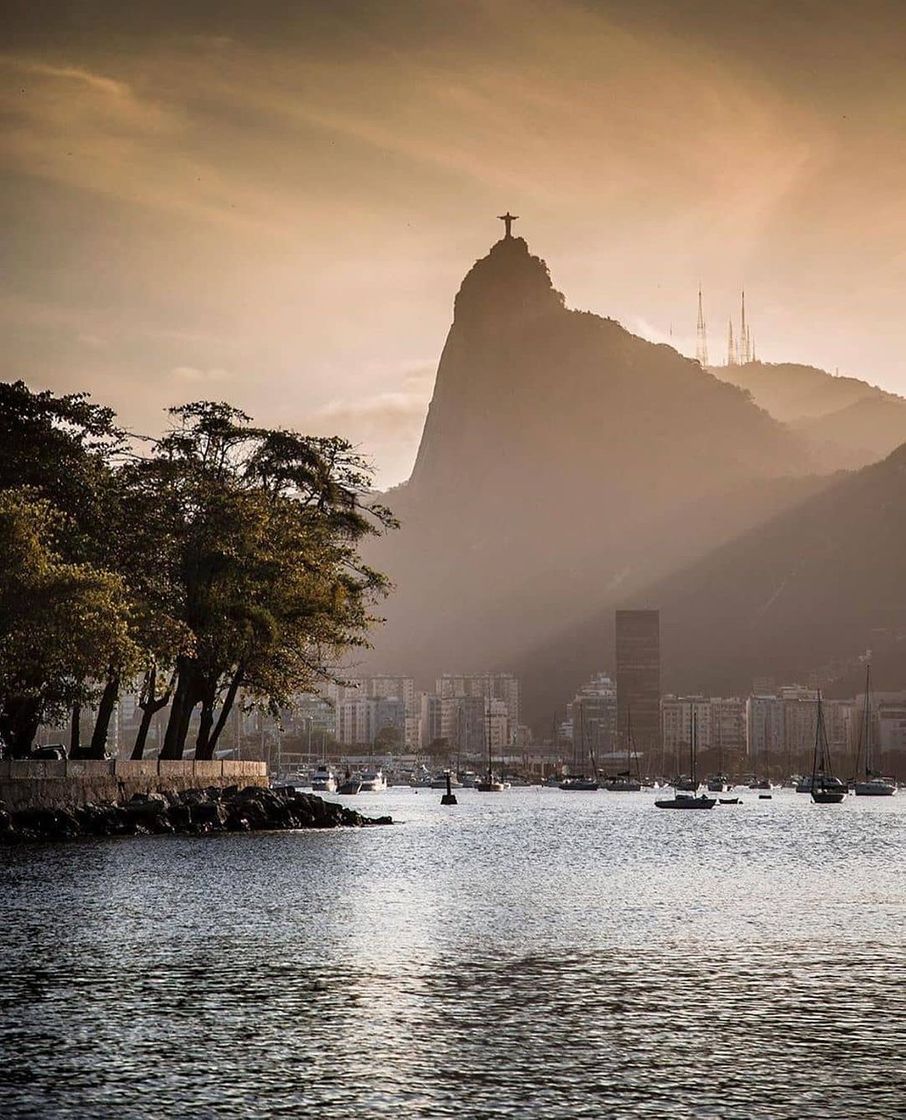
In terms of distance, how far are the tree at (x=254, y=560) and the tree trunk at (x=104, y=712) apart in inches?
137

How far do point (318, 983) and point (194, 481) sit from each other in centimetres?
5692

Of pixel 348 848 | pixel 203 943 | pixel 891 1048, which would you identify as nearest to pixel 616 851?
pixel 348 848

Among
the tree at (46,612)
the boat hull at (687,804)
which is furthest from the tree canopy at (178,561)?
the boat hull at (687,804)

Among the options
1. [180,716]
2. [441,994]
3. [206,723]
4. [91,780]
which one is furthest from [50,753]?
[441,994]

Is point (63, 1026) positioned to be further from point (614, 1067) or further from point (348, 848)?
point (348, 848)

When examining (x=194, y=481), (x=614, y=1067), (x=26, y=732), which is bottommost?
(x=614, y=1067)

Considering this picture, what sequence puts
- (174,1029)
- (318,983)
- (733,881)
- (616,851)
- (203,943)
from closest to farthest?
1. (174,1029)
2. (318,983)
3. (203,943)
4. (733,881)
5. (616,851)

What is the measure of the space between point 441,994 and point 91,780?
49.4 meters

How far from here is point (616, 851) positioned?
70.8 meters

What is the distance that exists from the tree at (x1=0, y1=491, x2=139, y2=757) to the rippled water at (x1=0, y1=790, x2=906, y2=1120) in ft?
45.0

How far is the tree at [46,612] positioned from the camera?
61750mm

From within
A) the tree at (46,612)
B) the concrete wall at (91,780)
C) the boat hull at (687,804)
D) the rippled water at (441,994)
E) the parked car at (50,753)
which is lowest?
the rippled water at (441,994)

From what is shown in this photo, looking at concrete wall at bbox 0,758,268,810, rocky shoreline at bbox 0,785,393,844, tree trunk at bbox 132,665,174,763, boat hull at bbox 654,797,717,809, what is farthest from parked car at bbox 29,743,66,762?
boat hull at bbox 654,797,717,809

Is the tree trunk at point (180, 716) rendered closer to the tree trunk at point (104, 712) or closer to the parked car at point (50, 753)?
A: the tree trunk at point (104, 712)
